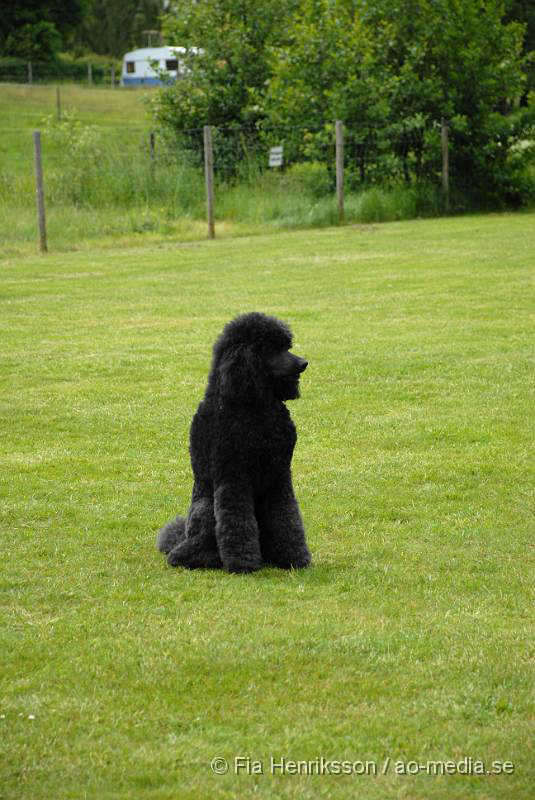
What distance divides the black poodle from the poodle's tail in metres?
0.20

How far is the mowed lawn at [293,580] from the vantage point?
150 inches

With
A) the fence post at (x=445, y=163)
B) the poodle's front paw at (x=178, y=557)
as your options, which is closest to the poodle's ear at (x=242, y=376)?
the poodle's front paw at (x=178, y=557)

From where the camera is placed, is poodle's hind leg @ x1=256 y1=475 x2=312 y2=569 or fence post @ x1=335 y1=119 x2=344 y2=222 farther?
fence post @ x1=335 y1=119 x2=344 y2=222

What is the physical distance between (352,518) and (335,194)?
1922 cm

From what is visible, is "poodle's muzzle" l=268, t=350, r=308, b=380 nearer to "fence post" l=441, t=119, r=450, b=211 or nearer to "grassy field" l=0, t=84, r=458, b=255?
"grassy field" l=0, t=84, r=458, b=255

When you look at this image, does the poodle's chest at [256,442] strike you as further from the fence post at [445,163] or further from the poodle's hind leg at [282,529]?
the fence post at [445,163]

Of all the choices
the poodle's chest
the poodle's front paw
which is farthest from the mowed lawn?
the poodle's chest

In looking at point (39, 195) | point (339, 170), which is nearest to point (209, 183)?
point (339, 170)

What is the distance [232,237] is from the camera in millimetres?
22344

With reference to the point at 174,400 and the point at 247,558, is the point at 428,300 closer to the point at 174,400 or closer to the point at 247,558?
the point at 174,400

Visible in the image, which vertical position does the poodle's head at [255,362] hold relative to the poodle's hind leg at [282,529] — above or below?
above

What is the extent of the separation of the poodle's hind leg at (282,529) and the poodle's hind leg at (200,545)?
252mm

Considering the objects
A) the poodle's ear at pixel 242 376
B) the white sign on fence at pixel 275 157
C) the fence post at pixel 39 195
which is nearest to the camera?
the poodle's ear at pixel 242 376

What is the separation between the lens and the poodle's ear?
5574 mm
